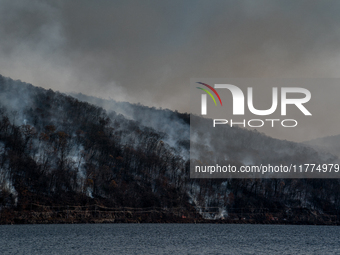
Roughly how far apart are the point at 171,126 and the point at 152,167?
44845mm

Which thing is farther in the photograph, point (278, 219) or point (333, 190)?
point (333, 190)

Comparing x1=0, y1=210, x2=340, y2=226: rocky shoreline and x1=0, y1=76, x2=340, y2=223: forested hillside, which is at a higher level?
x1=0, y1=76, x2=340, y2=223: forested hillside

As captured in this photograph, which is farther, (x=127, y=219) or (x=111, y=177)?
(x=111, y=177)

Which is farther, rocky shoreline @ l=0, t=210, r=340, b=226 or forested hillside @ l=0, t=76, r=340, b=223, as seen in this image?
forested hillside @ l=0, t=76, r=340, b=223

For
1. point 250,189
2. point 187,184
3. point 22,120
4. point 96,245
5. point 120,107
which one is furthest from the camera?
point 120,107

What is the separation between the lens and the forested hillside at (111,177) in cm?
8925

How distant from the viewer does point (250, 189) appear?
13300 cm

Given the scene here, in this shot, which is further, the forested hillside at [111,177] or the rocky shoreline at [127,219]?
the forested hillside at [111,177]

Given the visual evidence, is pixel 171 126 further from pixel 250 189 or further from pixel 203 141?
pixel 250 189

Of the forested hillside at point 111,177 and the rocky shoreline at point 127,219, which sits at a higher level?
the forested hillside at point 111,177

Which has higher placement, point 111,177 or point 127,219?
point 111,177

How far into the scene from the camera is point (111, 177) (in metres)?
109

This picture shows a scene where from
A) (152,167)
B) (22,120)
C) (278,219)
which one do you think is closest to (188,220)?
(152,167)

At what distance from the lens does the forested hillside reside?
8925 cm
